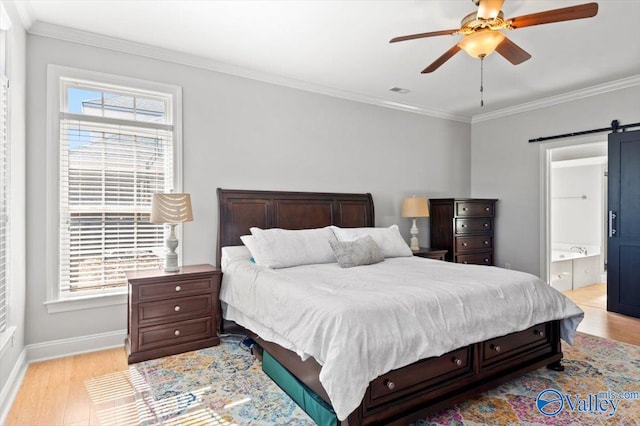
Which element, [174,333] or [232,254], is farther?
[232,254]

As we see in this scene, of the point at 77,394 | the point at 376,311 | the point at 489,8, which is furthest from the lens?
the point at 77,394

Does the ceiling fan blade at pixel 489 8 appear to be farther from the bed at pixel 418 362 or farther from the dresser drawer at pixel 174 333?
the dresser drawer at pixel 174 333

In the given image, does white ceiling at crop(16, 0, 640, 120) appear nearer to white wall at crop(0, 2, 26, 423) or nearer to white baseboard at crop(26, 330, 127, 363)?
white wall at crop(0, 2, 26, 423)

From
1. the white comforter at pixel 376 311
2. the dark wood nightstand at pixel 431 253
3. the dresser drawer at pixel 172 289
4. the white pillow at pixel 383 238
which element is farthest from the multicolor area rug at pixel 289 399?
the dark wood nightstand at pixel 431 253

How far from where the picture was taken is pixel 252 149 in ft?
13.1

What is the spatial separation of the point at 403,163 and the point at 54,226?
4173mm

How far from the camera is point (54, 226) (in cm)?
305

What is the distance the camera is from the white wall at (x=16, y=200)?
2516 mm

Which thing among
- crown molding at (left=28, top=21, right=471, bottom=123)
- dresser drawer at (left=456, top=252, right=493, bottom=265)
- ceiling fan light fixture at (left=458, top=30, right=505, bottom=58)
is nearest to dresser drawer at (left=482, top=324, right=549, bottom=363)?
ceiling fan light fixture at (left=458, top=30, right=505, bottom=58)

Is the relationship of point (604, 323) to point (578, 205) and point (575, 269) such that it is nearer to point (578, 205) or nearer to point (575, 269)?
point (575, 269)

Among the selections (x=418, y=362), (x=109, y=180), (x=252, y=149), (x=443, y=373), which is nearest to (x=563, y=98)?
(x=252, y=149)

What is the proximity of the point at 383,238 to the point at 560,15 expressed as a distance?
2.39 m

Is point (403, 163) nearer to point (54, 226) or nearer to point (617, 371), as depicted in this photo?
point (617, 371)

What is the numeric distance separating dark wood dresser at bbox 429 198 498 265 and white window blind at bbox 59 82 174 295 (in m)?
3.65
